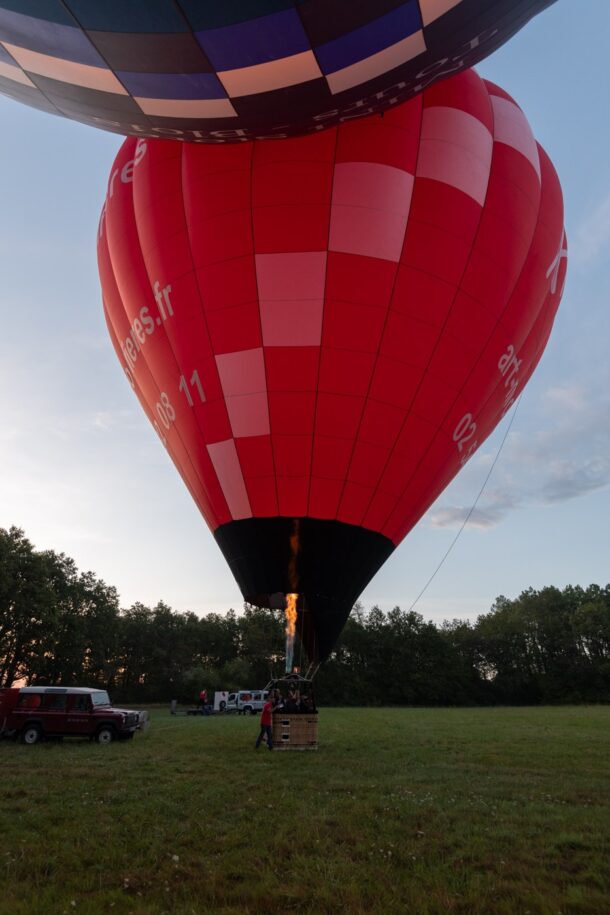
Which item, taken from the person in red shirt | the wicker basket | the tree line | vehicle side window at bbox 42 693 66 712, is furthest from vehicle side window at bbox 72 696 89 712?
the tree line

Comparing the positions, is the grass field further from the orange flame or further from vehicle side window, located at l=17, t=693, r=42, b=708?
vehicle side window, located at l=17, t=693, r=42, b=708

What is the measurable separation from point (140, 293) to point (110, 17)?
5.42 m

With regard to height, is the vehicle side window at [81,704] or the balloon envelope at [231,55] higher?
the balloon envelope at [231,55]

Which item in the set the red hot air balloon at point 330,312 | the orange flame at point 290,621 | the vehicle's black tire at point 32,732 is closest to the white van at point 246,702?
the vehicle's black tire at point 32,732

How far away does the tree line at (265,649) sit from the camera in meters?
35.0

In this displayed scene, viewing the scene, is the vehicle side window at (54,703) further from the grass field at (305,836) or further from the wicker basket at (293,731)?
the wicker basket at (293,731)

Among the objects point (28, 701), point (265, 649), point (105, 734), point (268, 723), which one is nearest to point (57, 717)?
point (28, 701)

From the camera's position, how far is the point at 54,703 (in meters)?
11.8

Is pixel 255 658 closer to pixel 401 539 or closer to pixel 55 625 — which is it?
pixel 55 625

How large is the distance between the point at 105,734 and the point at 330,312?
929 centimetres

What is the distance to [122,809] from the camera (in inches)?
207

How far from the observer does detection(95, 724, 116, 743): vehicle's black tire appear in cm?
1138

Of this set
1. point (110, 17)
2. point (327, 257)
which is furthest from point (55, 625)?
point (110, 17)

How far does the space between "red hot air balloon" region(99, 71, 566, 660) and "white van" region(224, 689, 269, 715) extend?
68.6ft
